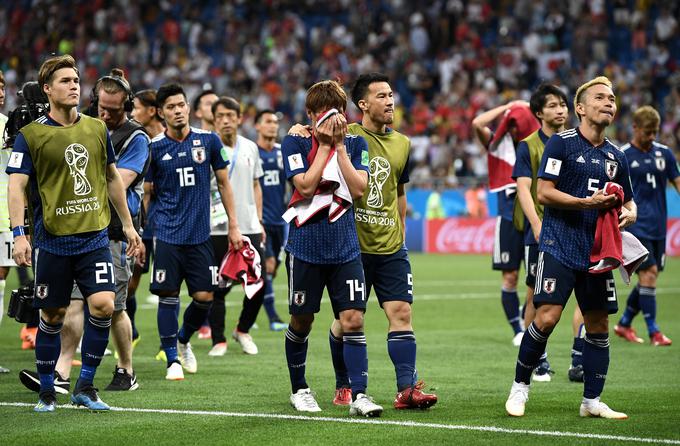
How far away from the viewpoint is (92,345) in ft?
26.0

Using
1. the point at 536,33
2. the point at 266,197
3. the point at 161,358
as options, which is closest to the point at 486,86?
the point at 536,33

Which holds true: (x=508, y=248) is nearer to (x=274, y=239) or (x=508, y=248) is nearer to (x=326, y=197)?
(x=274, y=239)

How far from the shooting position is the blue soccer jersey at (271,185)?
45.2 feet

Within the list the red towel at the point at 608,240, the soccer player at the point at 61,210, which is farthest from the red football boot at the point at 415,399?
the soccer player at the point at 61,210

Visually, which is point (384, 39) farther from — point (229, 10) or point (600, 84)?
point (600, 84)

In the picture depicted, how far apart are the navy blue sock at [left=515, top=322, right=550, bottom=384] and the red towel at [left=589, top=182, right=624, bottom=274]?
23.0 inches

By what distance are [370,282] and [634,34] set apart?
998 inches

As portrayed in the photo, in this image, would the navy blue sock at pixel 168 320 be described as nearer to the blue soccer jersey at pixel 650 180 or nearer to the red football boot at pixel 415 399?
the red football boot at pixel 415 399

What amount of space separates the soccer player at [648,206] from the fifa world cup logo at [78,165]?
7.27 metres

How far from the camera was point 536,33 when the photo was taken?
32.6 metres

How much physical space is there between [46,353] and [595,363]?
3.90 meters

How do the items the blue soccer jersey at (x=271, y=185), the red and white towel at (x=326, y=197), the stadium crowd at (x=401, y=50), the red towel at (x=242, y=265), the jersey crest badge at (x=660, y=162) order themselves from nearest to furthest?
the red and white towel at (x=326, y=197) → the red towel at (x=242, y=265) → the jersey crest badge at (x=660, y=162) → the blue soccer jersey at (x=271, y=185) → the stadium crowd at (x=401, y=50)

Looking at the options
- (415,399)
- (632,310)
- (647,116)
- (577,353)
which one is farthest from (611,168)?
(632,310)

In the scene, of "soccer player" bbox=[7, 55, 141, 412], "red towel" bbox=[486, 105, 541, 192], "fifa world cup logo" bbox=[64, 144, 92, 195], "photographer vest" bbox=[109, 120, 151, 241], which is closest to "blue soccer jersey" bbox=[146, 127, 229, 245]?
"photographer vest" bbox=[109, 120, 151, 241]
